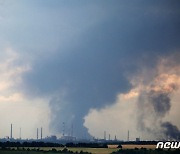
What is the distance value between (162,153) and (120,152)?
1760cm

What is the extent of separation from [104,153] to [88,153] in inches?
243

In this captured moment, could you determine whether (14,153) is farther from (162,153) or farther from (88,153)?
(162,153)

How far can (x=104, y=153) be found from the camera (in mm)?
121188

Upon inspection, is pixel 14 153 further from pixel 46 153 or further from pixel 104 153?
pixel 104 153

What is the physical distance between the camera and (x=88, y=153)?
397ft

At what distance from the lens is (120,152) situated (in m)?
127

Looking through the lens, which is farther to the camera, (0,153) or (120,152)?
(120,152)

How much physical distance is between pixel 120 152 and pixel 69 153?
69.1 feet

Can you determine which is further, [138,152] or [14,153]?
[138,152]

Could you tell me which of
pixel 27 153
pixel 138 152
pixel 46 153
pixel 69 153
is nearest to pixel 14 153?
pixel 27 153

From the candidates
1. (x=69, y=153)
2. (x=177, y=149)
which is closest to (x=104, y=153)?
(x=69, y=153)

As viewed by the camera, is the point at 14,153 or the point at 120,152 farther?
the point at 120,152

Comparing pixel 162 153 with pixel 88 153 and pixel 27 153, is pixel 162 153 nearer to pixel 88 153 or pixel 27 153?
pixel 88 153

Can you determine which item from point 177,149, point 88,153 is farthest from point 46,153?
point 177,149
